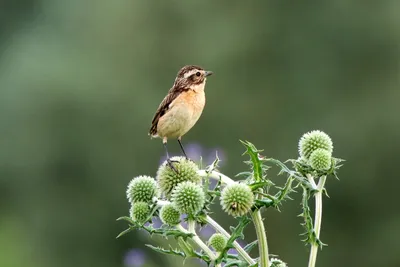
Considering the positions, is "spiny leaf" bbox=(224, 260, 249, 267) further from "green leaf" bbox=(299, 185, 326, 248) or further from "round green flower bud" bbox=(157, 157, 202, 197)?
"round green flower bud" bbox=(157, 157, 202, 197)

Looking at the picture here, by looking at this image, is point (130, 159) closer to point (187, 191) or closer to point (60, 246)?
point (60, 246)

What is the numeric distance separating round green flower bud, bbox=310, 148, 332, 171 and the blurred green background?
1573 centimetres

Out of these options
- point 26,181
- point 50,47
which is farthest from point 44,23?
point 26,181

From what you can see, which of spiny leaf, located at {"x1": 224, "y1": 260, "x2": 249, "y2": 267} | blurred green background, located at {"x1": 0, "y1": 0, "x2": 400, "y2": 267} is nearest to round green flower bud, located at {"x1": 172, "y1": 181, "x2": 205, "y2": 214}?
spiny leaf, located at {"x1": 224, "y1": 260, "x2": 249, "y2": 267}

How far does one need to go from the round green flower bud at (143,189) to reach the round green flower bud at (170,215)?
0.16 meters

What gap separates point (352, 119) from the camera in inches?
891

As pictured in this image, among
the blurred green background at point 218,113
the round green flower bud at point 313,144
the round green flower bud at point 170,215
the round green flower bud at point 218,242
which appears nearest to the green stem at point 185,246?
the round green flower bud at point 170,215

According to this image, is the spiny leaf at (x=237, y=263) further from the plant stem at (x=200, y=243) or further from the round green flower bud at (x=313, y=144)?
the round green flower bud at (x=313, y=144)

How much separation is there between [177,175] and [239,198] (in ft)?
2.23

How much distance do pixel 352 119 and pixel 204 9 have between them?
5294 millimetres

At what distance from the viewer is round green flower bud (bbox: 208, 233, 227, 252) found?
15.5 feet

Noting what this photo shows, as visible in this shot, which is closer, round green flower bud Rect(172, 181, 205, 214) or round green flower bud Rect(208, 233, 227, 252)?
round green flower bud Rect(172, 181, 205, 214)

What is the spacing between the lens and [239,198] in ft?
13.8

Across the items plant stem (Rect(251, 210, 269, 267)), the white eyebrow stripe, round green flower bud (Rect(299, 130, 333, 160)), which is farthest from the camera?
the white eyebrow stripe
